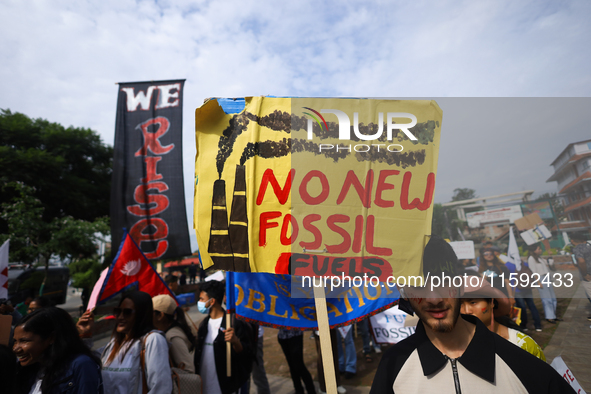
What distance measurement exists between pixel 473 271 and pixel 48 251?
15038 millimetres

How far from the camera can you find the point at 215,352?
334 cm

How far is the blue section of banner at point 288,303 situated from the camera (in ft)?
10.2

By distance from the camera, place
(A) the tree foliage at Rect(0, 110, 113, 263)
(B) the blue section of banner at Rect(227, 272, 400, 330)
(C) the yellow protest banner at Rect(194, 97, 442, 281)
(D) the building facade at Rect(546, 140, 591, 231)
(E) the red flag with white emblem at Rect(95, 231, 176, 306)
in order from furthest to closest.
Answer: (A) the tree foliage at Rect(0, 110, 113, 263)
(E) the red flag with white emblem at Rect(95, 231, 176, 306)
(B) the blue section of banner at Rect(227, 272, 400, 330)
(C) the yellow protest banner at Rect(194, 97, 442, 281)
(D) the building facade at Rect(546, 140, 591, 231)

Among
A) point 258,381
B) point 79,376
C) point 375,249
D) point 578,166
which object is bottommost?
point 258,381

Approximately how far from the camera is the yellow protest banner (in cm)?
213

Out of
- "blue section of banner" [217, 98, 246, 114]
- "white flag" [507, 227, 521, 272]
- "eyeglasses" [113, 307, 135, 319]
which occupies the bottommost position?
"eyeglasses" [113, 307, 135, 319]

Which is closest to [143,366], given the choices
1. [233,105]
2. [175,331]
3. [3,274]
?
[175,331]

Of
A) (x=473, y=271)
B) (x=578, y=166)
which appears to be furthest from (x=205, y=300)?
(x=578, y=166)

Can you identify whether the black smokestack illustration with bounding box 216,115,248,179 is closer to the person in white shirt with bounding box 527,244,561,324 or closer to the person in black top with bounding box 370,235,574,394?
the person in black top with bounding box 370,235,574,394

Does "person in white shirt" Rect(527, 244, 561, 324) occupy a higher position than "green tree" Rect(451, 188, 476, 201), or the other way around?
"green tree" Rect(451, 188, 476, 201)

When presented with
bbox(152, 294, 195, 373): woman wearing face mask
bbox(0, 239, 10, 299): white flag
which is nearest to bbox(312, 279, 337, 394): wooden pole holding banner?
bbox(152, 294, 195, 373): woman wearing face mask

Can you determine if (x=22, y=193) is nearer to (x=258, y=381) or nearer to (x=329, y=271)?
(x=258, y=381)

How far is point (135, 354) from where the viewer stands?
7.90ft

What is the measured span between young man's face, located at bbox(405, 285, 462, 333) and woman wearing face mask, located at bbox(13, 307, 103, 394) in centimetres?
203
